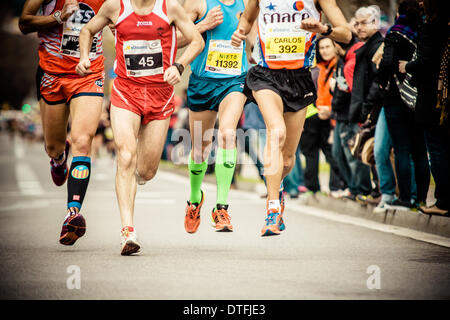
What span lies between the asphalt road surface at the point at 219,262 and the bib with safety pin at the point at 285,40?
1700mm

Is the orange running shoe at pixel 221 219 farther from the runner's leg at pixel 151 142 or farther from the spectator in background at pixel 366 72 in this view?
the spectator in background at pixel 366 72

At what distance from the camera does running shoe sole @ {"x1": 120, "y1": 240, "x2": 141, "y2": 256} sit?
6.79 m

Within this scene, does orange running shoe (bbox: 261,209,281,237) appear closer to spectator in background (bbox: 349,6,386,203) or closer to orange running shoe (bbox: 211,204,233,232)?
orange running shoe (bbox: 211,204,233,232)

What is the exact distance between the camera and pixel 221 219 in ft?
26.1

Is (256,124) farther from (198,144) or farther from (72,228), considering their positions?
(72,228)

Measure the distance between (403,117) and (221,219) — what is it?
2523 millimetres

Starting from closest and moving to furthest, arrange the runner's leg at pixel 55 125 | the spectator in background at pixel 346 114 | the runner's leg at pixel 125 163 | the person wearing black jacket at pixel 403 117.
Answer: the runner's leg at pixel 125 163 → the runner's leg at pixel 55 125 → the person wearing black jacket at pixel 403 117 → the spectator in background at pixel 346 114

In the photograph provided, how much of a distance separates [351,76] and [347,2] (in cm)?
494

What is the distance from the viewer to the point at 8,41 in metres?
139

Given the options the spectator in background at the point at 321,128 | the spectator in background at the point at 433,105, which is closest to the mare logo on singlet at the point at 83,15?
the spectator in background at the point at 433,105

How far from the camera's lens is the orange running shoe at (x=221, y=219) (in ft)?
26.0

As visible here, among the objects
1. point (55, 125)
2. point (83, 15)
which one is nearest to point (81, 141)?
point (55, 125)

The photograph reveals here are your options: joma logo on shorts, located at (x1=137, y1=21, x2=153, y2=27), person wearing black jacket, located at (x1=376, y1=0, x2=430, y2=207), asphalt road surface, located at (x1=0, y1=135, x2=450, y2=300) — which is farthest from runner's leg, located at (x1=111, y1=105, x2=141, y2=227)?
person wearing black jacket, located at (x1=376, y1=0, x2=430, y2=207)

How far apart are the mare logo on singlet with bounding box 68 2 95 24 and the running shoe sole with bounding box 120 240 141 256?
2.16 metres
